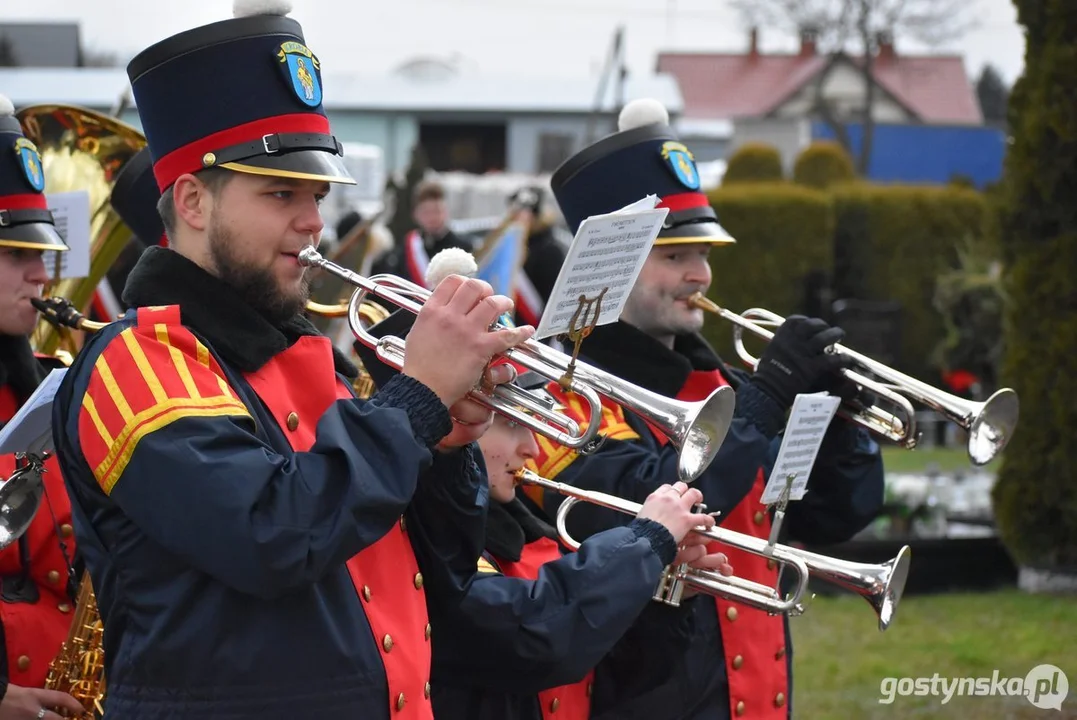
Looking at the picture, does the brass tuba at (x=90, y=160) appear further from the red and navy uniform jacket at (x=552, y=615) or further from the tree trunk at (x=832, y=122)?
the tree trunk at (x=832, y=122)

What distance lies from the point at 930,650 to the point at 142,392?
5.40 meters

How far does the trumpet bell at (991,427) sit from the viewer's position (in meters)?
4.41

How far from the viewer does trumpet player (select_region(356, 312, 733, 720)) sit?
3217mm

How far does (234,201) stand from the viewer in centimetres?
272

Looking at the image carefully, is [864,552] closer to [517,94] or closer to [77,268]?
[77,268]

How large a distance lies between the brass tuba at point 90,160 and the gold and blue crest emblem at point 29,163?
0.74 meters

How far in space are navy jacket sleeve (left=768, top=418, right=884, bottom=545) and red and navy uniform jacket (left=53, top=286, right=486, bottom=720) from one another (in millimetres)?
1982

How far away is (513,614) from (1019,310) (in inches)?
235

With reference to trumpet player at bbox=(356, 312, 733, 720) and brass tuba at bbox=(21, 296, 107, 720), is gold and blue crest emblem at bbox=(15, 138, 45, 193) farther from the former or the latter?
trumpet player at bbox=(356, 312, 733, 720)

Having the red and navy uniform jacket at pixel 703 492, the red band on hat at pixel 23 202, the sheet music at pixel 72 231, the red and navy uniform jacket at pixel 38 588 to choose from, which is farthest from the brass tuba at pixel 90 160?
the red and navy uniform jacket at pixel 703 492

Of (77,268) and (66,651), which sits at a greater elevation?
(77,268)

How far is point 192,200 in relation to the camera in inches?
109

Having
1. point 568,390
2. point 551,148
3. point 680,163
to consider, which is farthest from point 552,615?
point 551,148

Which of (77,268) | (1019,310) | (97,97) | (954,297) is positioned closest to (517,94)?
(97,97)
